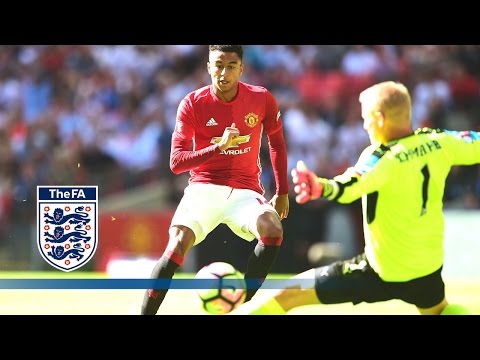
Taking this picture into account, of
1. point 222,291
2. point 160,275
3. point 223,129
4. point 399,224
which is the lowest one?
point 222,291

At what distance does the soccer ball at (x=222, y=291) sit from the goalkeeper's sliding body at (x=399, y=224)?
1.84ft

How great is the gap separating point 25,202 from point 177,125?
1224mm

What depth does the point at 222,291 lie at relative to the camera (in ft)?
18.9

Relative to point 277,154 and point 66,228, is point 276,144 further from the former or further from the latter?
point 66,228

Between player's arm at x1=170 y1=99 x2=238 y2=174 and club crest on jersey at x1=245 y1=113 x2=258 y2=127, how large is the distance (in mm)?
115

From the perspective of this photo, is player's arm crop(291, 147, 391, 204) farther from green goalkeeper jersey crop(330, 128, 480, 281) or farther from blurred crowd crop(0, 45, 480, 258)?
blurred crowd crop(0, 45, 480, 258)

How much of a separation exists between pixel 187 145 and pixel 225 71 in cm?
55

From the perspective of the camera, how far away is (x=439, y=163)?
5234mm

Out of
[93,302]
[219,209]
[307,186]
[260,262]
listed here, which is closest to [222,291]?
[260,262]

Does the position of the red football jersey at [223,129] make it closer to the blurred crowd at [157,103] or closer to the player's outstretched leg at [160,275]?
the blurred crowd at [157,103]

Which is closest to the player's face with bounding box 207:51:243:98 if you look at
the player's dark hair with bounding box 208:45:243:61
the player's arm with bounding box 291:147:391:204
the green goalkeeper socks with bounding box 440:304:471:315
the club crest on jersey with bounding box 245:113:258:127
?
the player's dark hair with bounding box 208:45:243:61
